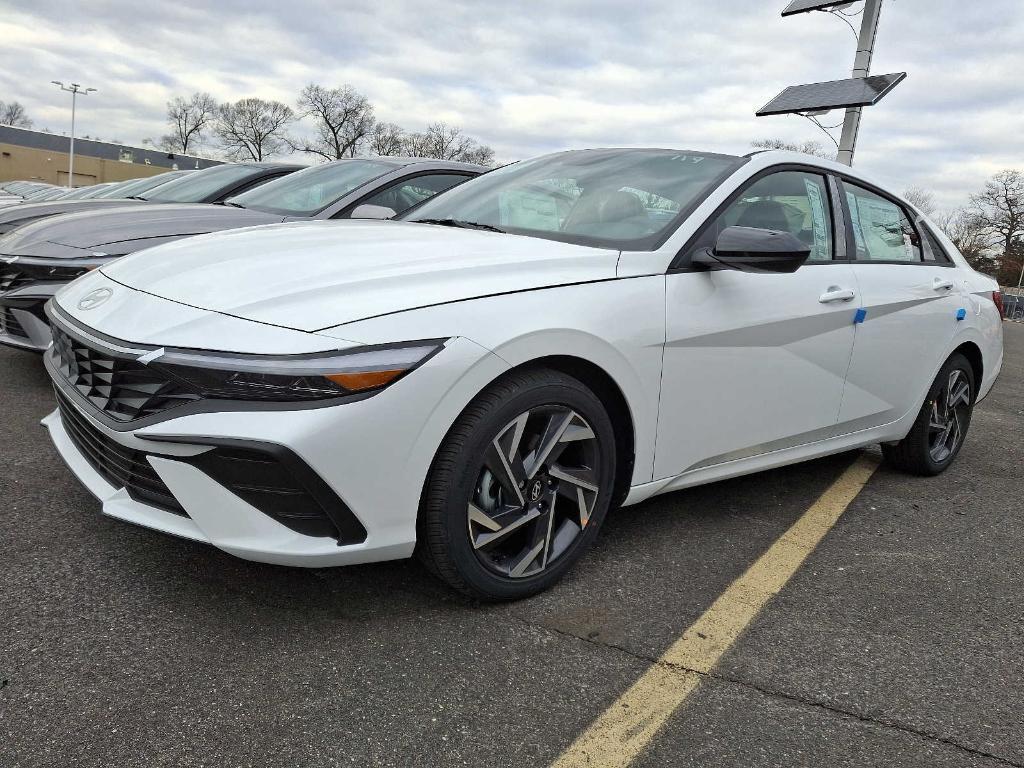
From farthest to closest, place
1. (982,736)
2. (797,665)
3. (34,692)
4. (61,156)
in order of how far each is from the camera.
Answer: (61,156) → (797,665) → (982,736) → (34,692)

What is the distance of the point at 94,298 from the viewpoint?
2.53 metres

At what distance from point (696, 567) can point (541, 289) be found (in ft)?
3.95

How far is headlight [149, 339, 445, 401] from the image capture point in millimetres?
1930

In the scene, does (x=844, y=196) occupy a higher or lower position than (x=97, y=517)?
higher

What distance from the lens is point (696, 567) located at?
287 centimetres

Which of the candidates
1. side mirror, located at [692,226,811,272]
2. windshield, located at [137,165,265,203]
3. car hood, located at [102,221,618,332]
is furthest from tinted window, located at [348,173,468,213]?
side mirror, located at [692,226,811,272]

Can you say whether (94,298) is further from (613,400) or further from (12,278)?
(12,278)

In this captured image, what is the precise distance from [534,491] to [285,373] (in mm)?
848

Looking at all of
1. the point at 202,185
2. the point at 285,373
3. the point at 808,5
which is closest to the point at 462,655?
the point at 285,373

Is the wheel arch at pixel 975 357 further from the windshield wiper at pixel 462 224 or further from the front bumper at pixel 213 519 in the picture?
the front bumper at pixel 213 519

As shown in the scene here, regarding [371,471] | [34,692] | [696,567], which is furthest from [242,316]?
[696,567]

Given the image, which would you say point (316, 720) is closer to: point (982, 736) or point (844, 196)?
point (982, 736)

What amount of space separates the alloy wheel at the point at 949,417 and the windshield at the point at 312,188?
3.68 meters

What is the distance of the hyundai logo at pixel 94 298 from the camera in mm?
2477
